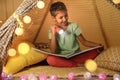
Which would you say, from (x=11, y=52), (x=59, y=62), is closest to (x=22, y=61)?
(x=11, y=52)

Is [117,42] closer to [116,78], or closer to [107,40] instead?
[107,40]

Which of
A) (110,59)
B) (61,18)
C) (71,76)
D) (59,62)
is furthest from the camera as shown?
(61,18)

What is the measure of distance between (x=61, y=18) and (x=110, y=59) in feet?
1.50

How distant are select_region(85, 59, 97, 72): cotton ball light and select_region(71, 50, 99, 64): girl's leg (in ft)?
0.10

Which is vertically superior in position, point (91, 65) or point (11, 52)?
point (11, 52)

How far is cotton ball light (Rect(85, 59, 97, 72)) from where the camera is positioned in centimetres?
175

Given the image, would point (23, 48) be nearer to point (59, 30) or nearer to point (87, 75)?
point (59, 30)

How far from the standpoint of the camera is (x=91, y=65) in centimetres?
179

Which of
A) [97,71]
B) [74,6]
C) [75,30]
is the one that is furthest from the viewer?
[74,6]

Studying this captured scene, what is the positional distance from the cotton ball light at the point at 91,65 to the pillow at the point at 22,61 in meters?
0.28

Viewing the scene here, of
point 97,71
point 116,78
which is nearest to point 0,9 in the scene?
point 97,71

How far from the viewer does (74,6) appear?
219cm

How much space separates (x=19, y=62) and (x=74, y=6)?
67 centimetres

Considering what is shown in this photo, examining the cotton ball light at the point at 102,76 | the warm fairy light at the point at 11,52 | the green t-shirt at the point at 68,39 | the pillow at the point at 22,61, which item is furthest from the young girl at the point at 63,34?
the cotton ball light at the point at 102,76
